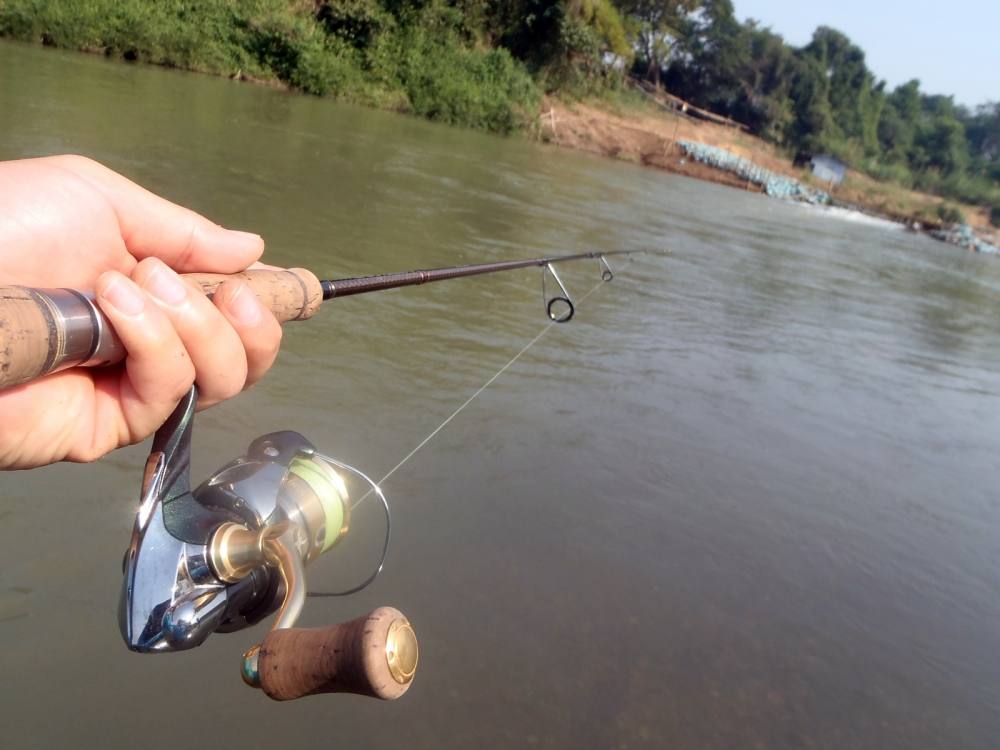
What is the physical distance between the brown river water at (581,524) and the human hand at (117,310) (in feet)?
3.34

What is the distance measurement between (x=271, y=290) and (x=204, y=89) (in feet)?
48.7

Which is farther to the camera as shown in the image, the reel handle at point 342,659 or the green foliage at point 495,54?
the green foliage at point 495,54

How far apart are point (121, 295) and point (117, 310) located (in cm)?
2

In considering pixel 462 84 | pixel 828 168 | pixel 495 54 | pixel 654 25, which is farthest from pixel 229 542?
pixel 654 25

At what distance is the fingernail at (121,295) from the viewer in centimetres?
105

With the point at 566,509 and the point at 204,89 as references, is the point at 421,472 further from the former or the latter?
the point at 204,89

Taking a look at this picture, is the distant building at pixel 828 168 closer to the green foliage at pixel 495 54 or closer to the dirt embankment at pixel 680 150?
the dirt embankment at pixel 680 150

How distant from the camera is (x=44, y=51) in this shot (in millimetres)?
13797

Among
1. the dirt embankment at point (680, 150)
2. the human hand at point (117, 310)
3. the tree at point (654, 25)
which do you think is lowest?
the dirt embankment at point (680, 150)

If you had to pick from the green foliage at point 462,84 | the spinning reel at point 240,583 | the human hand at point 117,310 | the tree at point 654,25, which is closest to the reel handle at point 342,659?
the spinning reel at point 240,583

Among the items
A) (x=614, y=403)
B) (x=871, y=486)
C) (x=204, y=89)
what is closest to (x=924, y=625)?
(x=871, y=486)

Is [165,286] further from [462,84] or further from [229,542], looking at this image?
[462,84]

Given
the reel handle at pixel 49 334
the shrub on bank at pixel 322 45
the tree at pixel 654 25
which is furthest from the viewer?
the tree at pixel 654 25

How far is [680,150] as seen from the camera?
2683 centimetres
